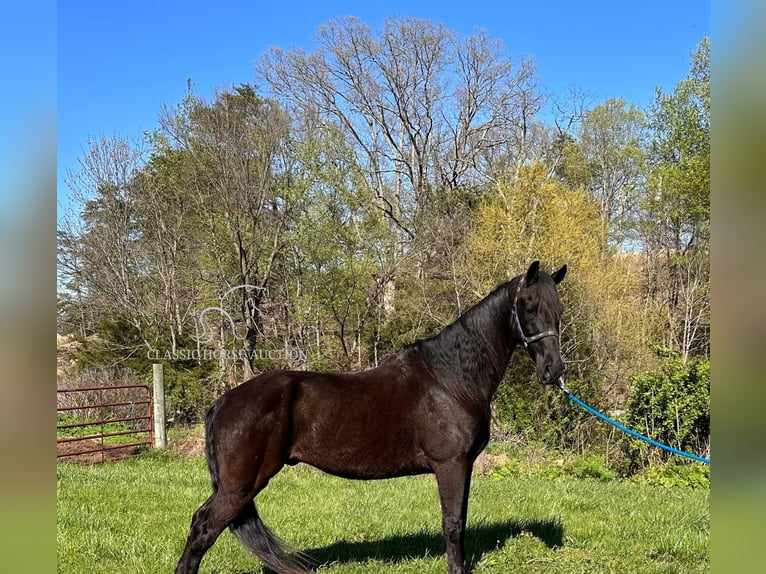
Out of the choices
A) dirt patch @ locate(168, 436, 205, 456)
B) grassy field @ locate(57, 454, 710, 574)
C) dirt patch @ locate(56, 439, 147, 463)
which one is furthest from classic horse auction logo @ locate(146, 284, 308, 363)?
grassy field @ locate(57, 454, 710, 574)

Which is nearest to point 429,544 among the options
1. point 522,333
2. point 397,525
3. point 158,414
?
point 397,525

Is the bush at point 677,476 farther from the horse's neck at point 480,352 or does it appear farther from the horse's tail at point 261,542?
the horse's tail at point 261,542

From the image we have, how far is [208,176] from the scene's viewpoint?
46.2ft

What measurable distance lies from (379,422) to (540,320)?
129 centimetres

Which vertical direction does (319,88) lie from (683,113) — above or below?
above

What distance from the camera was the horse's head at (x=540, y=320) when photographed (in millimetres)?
3629

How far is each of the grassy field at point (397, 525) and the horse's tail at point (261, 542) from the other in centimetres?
38

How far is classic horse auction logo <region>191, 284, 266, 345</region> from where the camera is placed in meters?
13.6

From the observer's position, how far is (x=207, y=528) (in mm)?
3467

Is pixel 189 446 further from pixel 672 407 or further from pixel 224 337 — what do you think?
pixel 672 407

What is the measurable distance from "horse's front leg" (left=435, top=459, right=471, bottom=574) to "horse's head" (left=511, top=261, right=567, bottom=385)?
0.84 metres
